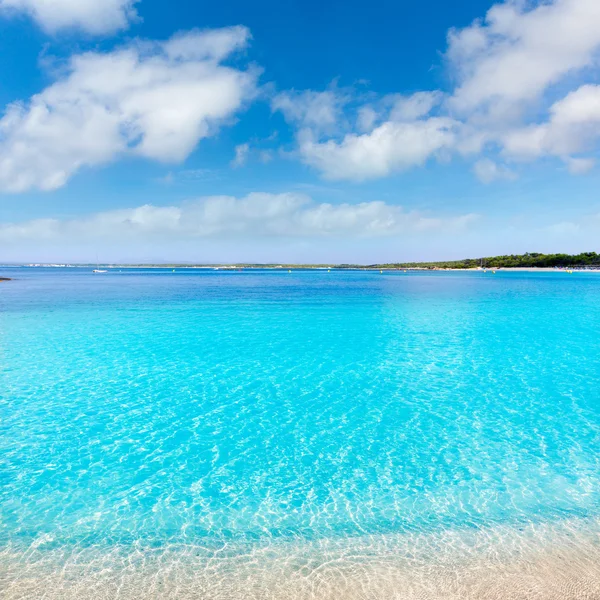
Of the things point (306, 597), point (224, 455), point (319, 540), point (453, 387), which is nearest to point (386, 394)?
point (453, 387)

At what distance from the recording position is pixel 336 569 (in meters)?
7.40

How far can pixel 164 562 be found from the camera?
763 cm

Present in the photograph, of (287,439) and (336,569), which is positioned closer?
A: (336,569)

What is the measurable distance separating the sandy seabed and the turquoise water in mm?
357

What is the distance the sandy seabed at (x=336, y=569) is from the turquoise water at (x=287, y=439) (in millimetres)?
357

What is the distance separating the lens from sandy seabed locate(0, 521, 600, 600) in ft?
22.5

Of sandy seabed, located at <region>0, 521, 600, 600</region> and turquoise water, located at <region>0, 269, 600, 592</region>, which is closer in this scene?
sandy seabed, located at <region>0, 521, 600, 600</region>

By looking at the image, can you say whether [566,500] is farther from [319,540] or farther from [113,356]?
[113,356]

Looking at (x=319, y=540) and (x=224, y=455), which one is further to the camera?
(x=224, y=455)

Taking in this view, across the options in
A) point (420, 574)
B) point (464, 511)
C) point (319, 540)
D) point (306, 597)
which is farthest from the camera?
point (464, 511)

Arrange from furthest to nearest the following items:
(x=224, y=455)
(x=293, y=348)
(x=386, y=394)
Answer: (x=293, y=348) → (x=386, y=394) → (x=224, y=455)

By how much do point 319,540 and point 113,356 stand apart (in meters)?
20.1

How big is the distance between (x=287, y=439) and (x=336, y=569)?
5.92 metres

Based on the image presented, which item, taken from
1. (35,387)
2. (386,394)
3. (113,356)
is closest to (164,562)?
(386,394)
